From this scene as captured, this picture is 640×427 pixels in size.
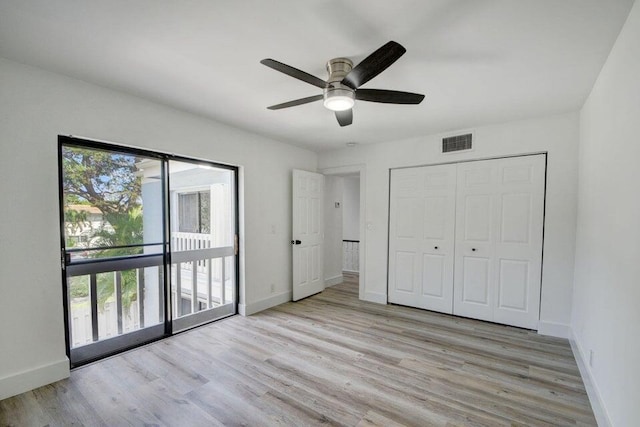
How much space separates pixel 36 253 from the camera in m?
2.25

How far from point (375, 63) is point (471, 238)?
299 cm

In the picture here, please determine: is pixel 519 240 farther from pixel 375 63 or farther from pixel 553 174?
pixel 375 63

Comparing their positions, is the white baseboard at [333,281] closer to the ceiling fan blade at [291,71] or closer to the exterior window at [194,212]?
the exterior window at [194,212]

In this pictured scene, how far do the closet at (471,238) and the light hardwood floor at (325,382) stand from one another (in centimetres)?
46

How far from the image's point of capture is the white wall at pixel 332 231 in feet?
17.7

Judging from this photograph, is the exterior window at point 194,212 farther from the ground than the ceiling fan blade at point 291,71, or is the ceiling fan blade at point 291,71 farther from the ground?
the ceiling fan blade at point 291,71

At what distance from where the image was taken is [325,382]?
2357 mm

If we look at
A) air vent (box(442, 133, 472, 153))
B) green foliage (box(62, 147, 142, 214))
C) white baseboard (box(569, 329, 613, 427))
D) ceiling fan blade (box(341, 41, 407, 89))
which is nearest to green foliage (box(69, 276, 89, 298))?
green foliage (box(62, 147, 142, 214))

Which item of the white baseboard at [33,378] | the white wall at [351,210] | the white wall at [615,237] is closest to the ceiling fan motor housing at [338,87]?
the white wall at [615,237]

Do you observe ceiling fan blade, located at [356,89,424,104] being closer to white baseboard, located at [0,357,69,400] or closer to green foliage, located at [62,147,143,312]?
green foliage, located at [62,147,143,312]

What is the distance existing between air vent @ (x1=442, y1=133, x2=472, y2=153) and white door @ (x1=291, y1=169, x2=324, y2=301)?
2076 mm

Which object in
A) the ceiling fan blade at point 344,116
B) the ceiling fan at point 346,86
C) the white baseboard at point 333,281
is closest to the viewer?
the ceiling fan at point 346,86

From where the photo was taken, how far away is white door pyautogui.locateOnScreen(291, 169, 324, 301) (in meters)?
4.57

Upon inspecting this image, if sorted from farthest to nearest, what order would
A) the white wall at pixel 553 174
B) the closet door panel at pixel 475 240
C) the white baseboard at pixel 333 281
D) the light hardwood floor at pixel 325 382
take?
the white baseboard at pixel 333 281, the closet door panel at pixel 475 240, the white wall at pixel 553 174, the light hardwood floor at pixel 325 382
